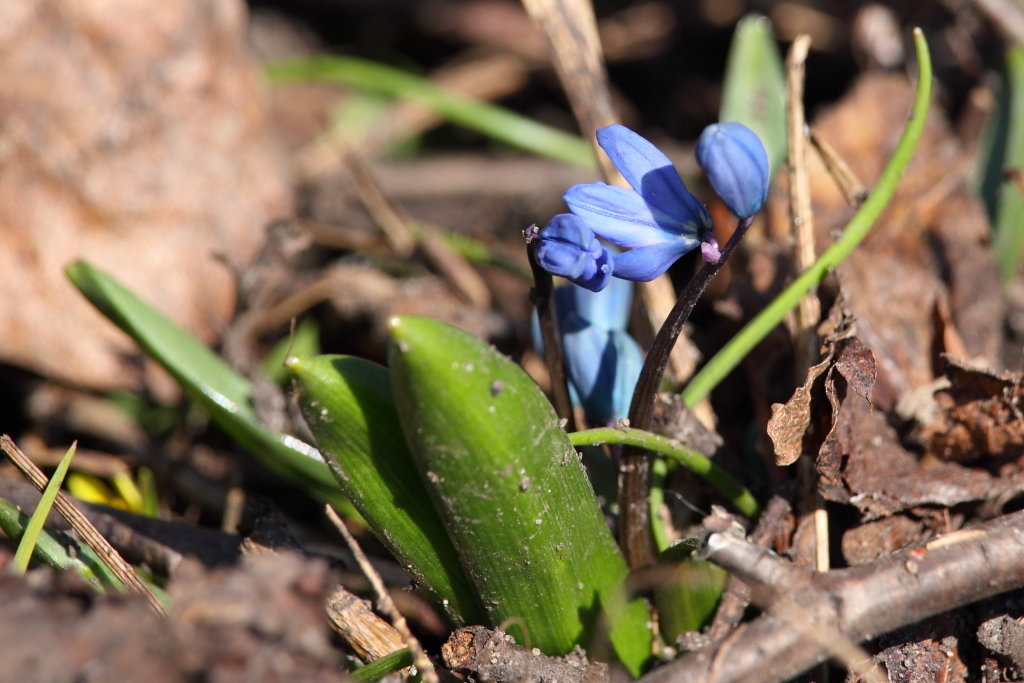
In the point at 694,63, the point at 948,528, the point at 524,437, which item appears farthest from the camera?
the point at 694,63

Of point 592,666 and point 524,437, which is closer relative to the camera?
point 524,437

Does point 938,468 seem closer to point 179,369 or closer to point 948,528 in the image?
point 948,528

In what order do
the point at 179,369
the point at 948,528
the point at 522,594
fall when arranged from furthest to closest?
the point at 179,369 < the point at 948,528 < the point at 522,594

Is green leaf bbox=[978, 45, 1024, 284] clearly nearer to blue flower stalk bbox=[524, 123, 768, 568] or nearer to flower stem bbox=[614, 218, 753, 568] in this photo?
flower stem bbox=[614, 218, 753, 568]

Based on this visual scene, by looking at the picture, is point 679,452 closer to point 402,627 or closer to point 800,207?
point 402,627

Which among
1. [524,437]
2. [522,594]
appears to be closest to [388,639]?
[522,594]

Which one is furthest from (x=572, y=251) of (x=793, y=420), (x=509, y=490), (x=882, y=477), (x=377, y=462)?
(x=882, y=477)
